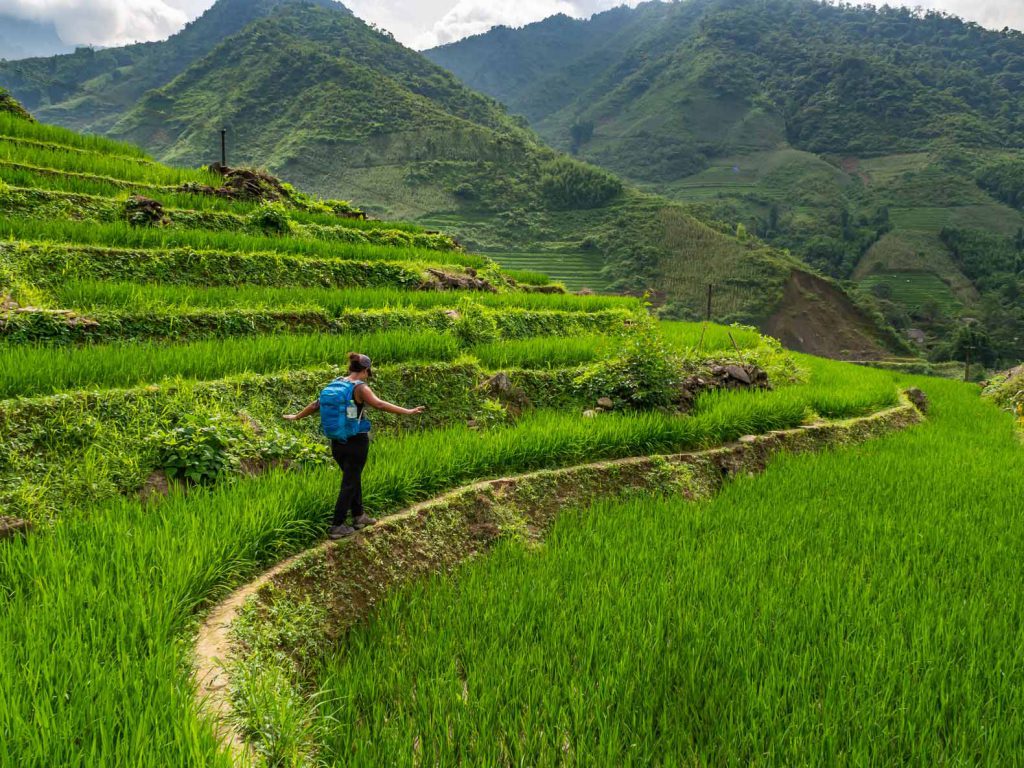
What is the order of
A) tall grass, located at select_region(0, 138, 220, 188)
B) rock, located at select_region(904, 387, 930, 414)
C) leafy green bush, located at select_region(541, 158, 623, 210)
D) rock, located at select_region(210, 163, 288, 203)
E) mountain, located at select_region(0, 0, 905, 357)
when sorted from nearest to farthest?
tall grass, located at select_region(0, 138, 220, 188)
rock, located at select_region(904, 387, 930, 414)
rock, located at select_region(210, 163, 288, 203)
mountain, located at select_region(0, 0, 905, 357)
leafy green bush, located at select_region(541, 158, 623, 210)

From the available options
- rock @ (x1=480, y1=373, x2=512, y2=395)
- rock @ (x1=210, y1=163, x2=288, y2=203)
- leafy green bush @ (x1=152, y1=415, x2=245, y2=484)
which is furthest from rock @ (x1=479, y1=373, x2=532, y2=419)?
rock @ (x1=210, y1=163, x2=288, y2=203)

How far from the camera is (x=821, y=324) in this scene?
190ft

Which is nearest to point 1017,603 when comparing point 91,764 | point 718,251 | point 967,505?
point 967,505

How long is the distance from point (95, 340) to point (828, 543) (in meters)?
7.32

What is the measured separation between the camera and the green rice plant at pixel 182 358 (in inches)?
171

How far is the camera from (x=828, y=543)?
13.2ft

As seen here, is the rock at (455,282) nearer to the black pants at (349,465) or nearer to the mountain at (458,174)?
the black pants at (349,465)

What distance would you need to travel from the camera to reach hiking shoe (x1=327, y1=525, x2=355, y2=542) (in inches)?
137

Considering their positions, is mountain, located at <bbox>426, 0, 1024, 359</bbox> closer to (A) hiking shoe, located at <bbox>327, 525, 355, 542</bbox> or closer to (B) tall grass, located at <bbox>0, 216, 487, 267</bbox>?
(B) tall grass, located at <bbox>0, 216, 487, 267</bbox>

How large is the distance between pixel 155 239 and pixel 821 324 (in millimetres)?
Answer: 63732

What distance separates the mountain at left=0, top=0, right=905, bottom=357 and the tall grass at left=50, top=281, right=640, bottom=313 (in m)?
47.1

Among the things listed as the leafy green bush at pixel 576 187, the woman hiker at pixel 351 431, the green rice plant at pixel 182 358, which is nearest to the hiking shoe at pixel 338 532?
the woman hiker at pixel 351 431

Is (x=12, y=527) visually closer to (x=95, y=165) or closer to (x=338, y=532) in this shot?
(x=338, y=532)

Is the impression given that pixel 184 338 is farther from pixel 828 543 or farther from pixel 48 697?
pixel 828 543
